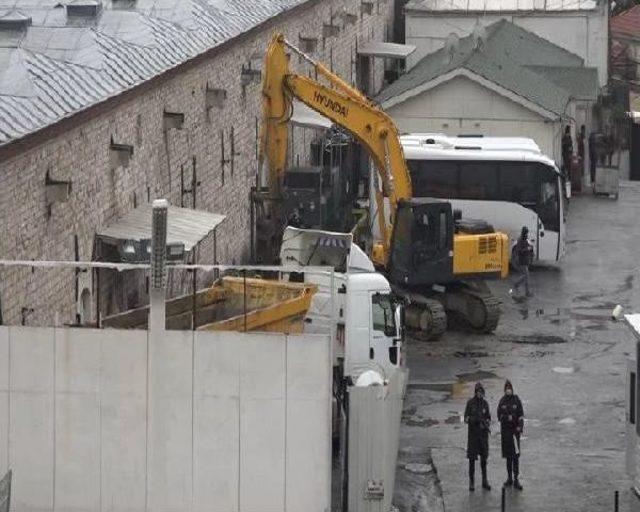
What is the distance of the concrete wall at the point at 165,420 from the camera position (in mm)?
19578

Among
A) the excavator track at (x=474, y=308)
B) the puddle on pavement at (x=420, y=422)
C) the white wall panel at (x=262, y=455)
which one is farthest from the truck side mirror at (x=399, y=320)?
the white wall panel at (x=262, y=455)

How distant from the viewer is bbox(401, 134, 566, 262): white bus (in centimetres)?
4006

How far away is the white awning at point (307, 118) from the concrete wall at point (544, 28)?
1703cm

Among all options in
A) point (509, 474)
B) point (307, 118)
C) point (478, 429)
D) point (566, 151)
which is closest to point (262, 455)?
point (478, 429)

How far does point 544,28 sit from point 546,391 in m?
29.7

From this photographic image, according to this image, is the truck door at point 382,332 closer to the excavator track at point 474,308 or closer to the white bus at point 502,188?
the excavator track at point 474,308

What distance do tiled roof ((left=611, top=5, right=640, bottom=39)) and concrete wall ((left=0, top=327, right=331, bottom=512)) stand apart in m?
52.9

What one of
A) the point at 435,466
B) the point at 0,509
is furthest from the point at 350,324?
the point at 0,509

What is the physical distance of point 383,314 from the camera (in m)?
26.7

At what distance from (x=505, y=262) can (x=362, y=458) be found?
14.3 m

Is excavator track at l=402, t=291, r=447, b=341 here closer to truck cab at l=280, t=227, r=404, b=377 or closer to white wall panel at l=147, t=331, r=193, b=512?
truck cab at l=280, t=227, r=404, b=377

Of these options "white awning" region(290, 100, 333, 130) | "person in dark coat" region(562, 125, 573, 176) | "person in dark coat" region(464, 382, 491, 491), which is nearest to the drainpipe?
"person in dark coat" region(464, 382, 491, 491)

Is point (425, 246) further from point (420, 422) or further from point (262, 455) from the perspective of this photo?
point (262, 455)

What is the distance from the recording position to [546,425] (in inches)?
1051
